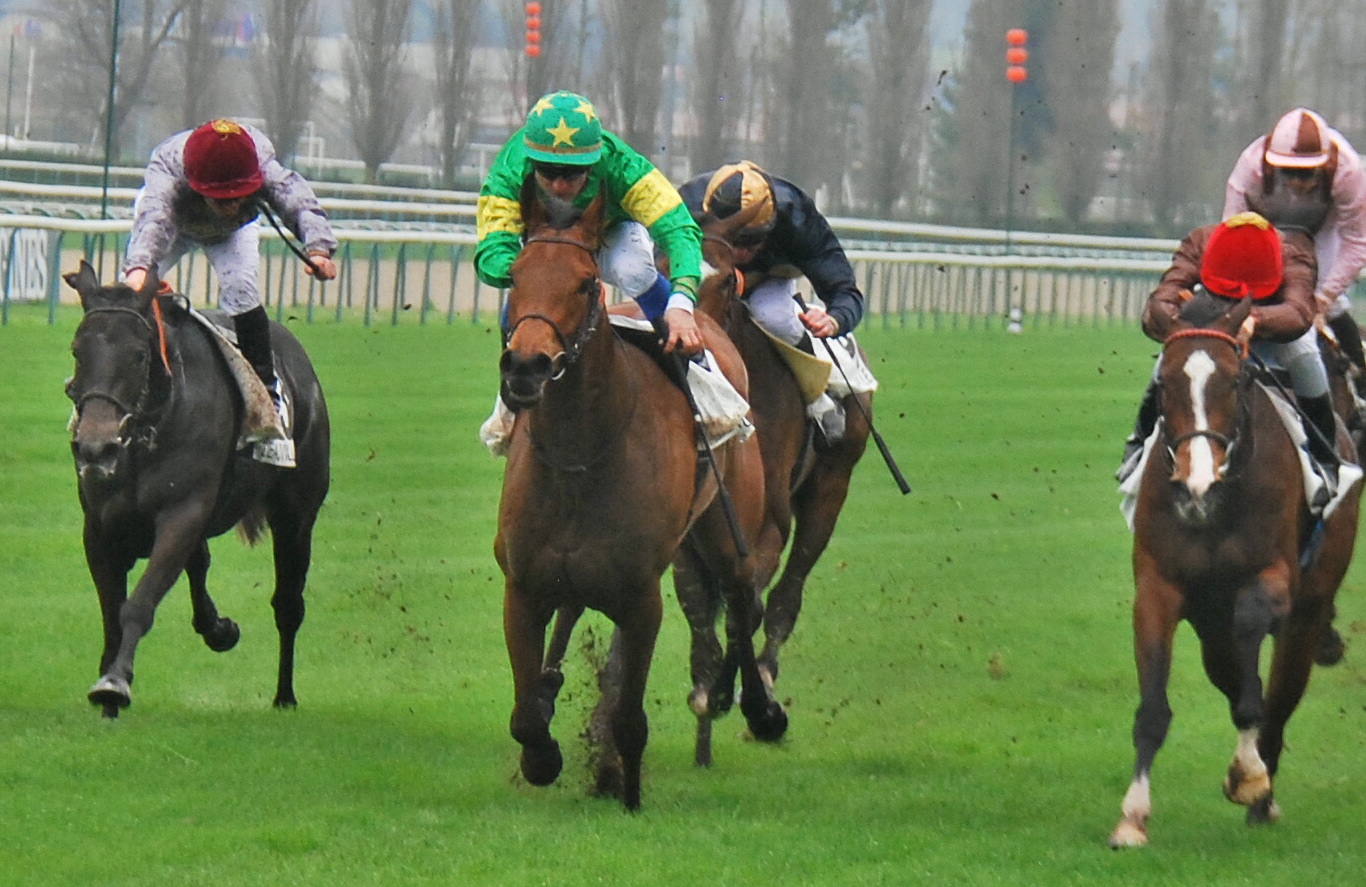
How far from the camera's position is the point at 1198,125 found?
129 feet

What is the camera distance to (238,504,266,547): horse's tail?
9.11m

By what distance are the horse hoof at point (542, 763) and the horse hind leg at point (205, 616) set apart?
95.8 inches

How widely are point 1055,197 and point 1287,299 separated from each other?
102ft

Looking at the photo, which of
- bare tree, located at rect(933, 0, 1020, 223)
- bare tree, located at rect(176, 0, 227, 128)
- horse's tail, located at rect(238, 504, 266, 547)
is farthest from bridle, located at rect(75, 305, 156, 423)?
bare tree, located at rect(933, 0, 1020, 223)

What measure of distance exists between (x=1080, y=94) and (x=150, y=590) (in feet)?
108

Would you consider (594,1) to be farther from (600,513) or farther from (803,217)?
(600,513)

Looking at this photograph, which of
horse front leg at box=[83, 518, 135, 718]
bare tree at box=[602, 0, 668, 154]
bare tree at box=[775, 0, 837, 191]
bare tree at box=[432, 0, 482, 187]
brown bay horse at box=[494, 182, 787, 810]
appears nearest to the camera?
brown bay horse at box=[494, 182, 787, 810]

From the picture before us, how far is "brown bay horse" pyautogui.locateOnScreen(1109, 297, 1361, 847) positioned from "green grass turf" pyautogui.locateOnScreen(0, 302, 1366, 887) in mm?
283

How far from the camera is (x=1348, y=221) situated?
7.85m

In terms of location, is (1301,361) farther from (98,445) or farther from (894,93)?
(894,93)

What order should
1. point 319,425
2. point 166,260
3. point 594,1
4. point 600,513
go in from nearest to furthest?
point 600,513
point 166,260
point 319,425
point 594,1

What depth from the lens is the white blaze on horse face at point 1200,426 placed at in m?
6.45

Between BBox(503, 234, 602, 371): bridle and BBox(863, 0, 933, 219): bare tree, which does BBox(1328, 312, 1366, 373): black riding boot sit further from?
BBox(863, 0, 933, 219): bare tree

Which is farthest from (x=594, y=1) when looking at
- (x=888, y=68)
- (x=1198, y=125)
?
(x=1198, y=125)
